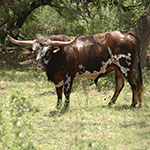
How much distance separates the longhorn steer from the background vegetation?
58 centimetres

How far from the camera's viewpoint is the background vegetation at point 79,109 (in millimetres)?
4512

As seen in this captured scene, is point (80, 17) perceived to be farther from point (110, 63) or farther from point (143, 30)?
point (110, 63)

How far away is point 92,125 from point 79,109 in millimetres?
1097

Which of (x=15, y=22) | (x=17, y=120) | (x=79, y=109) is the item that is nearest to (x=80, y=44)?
(x=79, y=109)

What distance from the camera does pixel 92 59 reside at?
8688 mm

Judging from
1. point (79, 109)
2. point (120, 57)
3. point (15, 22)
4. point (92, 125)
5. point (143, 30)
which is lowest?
point (92, 125)

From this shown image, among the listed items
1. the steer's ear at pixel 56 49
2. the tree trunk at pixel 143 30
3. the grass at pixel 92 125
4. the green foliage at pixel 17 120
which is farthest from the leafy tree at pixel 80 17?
the green foliage at pixel 17 120

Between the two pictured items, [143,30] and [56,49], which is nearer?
[56,49]

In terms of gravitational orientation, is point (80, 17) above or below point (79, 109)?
above

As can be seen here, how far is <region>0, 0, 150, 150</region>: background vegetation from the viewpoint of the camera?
451 centimetres

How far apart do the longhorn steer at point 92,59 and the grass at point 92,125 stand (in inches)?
22.0

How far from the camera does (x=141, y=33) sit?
38.8ft

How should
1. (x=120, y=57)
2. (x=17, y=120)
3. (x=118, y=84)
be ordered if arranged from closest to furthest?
(x=17, y=120), (x=120, y=57), (x=118, y=84)

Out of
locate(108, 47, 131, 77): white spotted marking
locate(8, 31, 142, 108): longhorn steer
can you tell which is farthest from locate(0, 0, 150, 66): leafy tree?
locate(108, 47, 131, 77): white spotted marking
